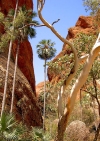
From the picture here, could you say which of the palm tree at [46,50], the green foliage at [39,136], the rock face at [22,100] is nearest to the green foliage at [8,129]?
the green foliage at [39,136]

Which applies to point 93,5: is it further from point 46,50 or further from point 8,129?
point 46,50

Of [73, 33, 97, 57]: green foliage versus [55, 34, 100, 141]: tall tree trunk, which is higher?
[73, 33, 97, 57]: green foliage

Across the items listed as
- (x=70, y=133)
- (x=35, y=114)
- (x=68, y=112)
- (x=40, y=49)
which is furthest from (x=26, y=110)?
(x=68, y=112)

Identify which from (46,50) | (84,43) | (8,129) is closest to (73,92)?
(8,129)

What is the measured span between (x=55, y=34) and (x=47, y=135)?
570 centimetres

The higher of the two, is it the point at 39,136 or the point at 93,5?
the point at 93,5

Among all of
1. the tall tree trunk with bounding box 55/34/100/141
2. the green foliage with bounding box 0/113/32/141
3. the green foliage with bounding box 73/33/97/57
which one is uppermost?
the green foliage with bounding box 73/33/97/57

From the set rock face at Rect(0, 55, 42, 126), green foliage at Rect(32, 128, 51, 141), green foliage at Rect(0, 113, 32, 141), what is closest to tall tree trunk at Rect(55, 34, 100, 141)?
green foliage at Rect(0, 113, 32, 141)

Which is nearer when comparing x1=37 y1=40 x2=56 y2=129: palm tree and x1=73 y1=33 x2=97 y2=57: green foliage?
x1=73 y1=33 x2=97 y2=57: green foliage

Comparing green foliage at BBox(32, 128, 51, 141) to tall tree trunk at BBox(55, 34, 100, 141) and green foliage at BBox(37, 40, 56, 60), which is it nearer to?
tall tree trunk at BBox(55, 34, 100, 141)

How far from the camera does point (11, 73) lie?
26656 mm

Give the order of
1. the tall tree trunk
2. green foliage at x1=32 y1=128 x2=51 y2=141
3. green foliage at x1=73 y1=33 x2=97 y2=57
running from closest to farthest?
the tall tree trunk → green foliage at x1=32 y1=128 x2=51 y2=141 → green foliage at x1=73 y1=33 x2=97 y2=57

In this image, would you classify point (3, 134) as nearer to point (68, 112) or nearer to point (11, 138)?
point (11, 138)

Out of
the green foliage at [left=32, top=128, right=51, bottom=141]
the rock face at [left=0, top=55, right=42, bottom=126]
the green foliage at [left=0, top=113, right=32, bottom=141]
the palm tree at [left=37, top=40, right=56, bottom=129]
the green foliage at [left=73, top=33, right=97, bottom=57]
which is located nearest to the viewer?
the green foliage at [left=0, top=113, right=32, bottom=141]
